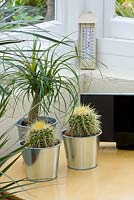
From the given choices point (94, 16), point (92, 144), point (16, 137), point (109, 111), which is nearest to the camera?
point (92, 144)

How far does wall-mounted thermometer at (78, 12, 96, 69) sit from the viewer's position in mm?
2750

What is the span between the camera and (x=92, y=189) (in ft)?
5.97

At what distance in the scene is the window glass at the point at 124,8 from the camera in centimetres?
277

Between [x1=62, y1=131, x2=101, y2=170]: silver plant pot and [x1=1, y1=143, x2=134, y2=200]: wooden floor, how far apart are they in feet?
0.09

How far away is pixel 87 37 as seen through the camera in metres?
2.77

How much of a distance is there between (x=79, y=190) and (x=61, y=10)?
1.32 metres

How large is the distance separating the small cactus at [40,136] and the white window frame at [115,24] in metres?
1.11

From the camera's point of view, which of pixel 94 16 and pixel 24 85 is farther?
pixel 94 16

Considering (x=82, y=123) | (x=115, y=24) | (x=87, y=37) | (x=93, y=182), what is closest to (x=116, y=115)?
(x=82, y=123)

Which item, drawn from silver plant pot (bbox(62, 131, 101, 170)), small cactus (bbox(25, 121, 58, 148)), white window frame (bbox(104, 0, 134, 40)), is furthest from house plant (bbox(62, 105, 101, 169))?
white window frame (bbox(104, 0, 134, 40))

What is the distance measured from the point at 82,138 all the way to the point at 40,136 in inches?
7.0

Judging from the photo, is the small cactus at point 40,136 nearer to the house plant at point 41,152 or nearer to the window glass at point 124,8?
the house plant at point 41,152

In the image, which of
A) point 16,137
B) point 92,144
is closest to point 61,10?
point 16,137

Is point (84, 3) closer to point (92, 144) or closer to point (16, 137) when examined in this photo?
point (16, 137)
